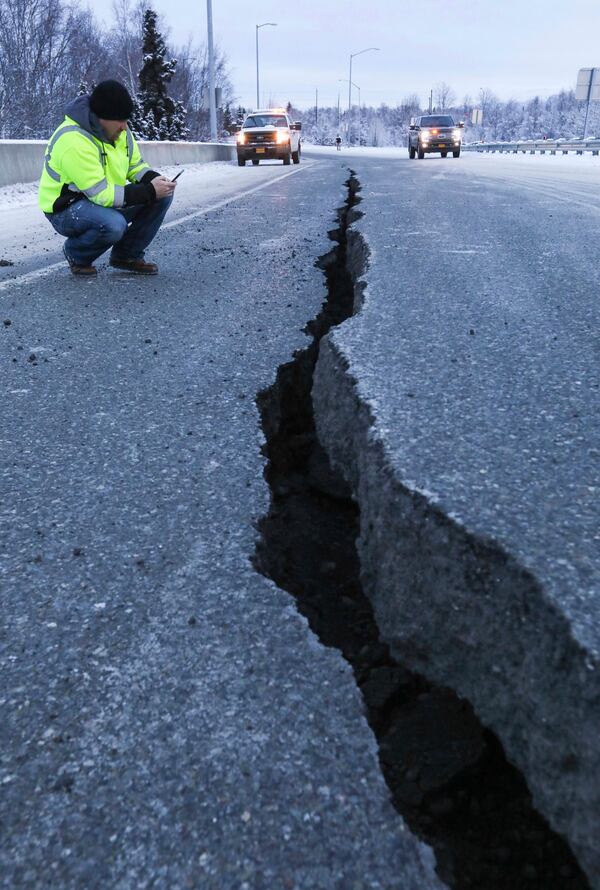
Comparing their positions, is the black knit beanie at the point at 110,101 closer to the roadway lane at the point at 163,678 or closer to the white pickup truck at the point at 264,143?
the roadway lane at the point at 163,678

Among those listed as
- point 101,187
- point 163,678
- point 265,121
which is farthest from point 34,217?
point 265,121

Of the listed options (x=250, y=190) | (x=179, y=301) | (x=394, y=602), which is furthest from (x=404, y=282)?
(x=250, y=190)

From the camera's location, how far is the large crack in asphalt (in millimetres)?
1049

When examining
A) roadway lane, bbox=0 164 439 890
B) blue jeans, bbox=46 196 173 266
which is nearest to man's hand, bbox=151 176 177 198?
blue jeans, bbox=46 196 173 266

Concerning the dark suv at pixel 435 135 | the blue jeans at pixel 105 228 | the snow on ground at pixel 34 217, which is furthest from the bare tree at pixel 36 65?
the blue jeans at pixel 105 228

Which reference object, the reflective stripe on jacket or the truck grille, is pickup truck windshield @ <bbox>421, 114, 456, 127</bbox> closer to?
the truck grille

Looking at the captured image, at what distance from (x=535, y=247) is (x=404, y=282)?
1885 millimetres

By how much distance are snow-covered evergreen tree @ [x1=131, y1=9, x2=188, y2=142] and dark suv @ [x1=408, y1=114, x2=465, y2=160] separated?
70.4 feet

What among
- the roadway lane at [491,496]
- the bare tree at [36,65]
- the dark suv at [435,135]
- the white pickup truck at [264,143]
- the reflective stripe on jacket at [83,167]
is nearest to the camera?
the roadway lane at [491,496]

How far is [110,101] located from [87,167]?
0.39 metres

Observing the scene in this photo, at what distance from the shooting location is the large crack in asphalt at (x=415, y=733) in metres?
1.05

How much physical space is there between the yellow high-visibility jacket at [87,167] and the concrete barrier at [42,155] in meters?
7.02

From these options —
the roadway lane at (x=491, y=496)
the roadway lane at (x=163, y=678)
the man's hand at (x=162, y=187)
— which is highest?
the man's hand at (x=162, y=187)

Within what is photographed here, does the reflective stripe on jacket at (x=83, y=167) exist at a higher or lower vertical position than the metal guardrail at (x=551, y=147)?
higher
